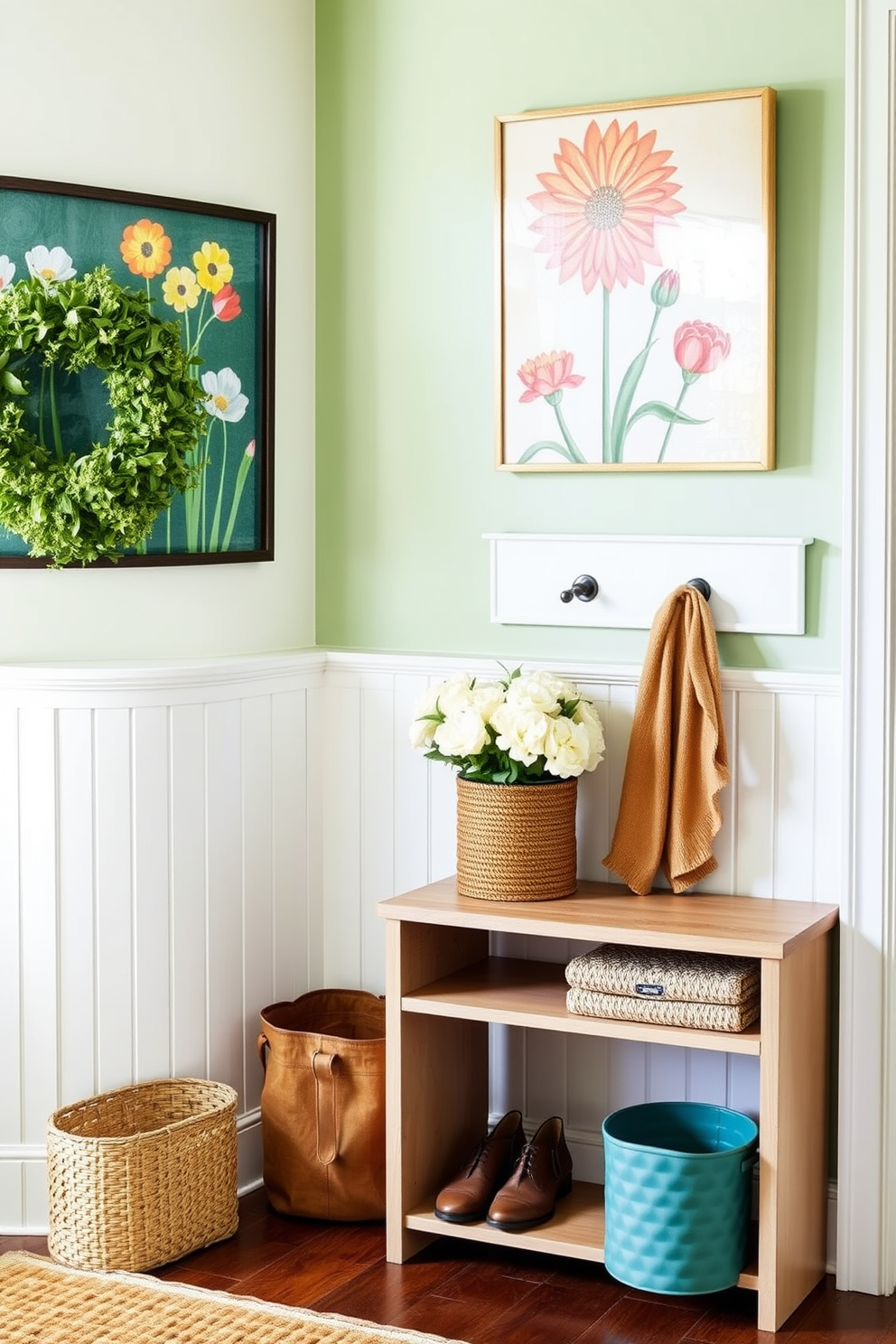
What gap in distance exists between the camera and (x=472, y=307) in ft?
10.3

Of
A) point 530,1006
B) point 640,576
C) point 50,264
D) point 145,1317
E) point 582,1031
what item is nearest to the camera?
point 145,1317

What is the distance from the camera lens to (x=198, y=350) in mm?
3115

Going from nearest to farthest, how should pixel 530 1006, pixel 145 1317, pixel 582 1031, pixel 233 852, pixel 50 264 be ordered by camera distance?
pixel 145 1317 → pixel 582 1031 → pixel 530 1006 → pixel 50 264 → pixel 233 852

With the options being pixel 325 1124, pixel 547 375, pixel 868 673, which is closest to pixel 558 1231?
pixel 325 1124

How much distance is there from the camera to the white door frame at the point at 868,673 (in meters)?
2.64

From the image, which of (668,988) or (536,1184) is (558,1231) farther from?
(668,988)

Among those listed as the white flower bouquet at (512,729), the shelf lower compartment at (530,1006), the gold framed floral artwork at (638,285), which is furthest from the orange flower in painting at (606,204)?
the shelf lower compartment at (530,1006)

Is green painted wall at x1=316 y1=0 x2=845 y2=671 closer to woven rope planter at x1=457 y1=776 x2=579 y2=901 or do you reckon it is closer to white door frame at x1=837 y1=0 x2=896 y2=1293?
white door frame at x1=837 y1=0 x2=896 y2=1293

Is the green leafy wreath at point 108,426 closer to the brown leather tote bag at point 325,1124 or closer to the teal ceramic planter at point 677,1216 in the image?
the brown leather tote bag at point 325,1124

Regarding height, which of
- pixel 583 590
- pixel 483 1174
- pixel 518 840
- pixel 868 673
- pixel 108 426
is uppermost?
pixel 108 426

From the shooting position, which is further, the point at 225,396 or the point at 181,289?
the point at 225,396

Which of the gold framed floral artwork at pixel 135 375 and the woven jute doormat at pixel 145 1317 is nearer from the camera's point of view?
the woven jute doormat at pixel 145 1317

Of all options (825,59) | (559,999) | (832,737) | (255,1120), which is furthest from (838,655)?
(255,1120)

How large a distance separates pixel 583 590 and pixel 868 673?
0.57 meters
